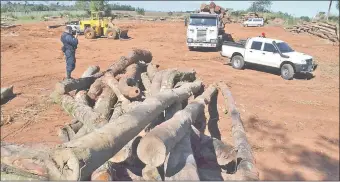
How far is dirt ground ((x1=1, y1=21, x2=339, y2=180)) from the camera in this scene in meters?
7.49

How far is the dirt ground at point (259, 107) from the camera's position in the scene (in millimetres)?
7488

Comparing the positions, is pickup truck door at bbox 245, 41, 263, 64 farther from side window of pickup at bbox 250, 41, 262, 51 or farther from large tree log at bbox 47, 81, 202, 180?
large tree log at bbox 47, 81, 202, 180

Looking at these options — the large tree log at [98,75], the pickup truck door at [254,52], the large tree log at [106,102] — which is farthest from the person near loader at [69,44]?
the pickup truck door at [254,52]

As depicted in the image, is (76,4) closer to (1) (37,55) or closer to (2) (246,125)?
(1) (37,55)

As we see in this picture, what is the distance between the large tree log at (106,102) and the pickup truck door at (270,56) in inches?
373

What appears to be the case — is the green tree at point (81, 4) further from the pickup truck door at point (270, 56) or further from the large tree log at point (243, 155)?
the large tree log at point (243, 155)

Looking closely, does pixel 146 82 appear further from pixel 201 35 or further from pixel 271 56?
pixel 201 35

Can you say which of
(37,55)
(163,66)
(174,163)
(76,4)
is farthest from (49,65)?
(76,4)

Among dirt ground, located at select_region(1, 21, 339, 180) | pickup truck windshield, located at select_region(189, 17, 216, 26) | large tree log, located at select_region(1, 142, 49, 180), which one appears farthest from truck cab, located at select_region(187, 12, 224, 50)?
large tree log, located at select_region(1, 142, 49, 180)

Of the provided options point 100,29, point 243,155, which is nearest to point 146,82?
point 243,155

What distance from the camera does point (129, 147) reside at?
517cm

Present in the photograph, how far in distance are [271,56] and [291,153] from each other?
342 inches

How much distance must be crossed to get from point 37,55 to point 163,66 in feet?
28.5

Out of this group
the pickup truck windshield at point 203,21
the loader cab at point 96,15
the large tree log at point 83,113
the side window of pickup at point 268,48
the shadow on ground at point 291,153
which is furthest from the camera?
the loader cab at point 96,15
